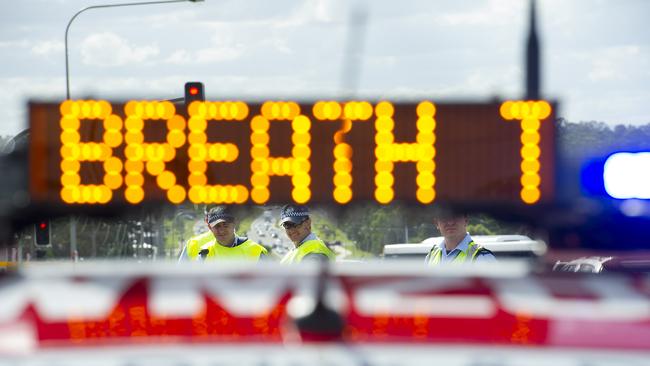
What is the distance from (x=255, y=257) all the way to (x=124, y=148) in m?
5.51

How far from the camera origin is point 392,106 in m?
4.46

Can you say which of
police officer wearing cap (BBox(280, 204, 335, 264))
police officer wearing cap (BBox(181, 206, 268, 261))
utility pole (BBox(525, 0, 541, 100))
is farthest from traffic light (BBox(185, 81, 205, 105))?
police officer wearing cap (BBox(181, 206, 268, 261))

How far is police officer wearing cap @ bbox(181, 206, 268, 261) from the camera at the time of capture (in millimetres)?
9805

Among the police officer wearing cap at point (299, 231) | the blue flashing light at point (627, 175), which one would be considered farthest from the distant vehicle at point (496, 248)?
the blue flashing light at point (627, 175)

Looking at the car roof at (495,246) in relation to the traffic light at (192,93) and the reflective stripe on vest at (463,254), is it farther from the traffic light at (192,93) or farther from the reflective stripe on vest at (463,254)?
the traffic light at (192,93)

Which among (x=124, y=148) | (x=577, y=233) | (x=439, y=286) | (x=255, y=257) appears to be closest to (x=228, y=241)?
(x=255, y=257)

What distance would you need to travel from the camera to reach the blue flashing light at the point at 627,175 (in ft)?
7.59

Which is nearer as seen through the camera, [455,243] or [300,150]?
[300,150]

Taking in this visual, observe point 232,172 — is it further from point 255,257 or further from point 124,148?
point 255,257

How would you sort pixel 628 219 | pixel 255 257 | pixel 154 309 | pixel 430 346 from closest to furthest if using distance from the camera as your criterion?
pixel 430 346 → pixel 154 309 → pixel 628 219 → pixel 255 257

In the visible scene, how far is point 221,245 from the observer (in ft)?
32.9

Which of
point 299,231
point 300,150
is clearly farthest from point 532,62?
point 299,231

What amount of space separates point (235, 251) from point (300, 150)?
18.0 ft

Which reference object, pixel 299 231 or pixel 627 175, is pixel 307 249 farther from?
pixel 627 175
